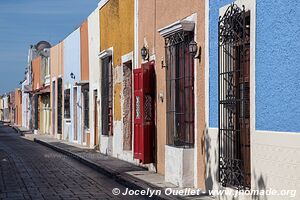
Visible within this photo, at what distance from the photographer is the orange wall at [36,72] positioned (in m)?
49.2

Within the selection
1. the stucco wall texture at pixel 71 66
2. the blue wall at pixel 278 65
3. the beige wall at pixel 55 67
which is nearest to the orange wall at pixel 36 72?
the beige wall at pixel 55 67

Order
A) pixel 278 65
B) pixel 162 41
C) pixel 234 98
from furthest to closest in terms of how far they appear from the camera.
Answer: pixel 162 41, pixel 234 98, pixel 278 65

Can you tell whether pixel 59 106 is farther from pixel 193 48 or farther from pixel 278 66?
pixel 278 66

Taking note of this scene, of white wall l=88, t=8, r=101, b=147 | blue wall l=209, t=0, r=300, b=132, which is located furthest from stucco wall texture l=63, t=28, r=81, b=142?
blue wall l=209, t=0, r=300, b=132

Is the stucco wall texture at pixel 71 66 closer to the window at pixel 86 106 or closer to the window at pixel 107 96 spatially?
the window at pixel 86 106

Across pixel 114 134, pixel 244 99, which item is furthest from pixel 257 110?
pixel 114 134

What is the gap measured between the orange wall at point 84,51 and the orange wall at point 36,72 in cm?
1885

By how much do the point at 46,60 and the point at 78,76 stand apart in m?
15.7

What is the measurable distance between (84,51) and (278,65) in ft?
70.3

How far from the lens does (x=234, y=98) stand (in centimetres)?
1017

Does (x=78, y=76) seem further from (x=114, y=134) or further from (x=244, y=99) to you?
(x=244, y=99)

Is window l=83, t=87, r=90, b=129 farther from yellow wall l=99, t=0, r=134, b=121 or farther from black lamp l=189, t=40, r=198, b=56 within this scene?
black lamp l=189, t=40, r=198, b=56

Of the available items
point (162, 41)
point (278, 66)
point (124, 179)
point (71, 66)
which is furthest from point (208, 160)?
point (71, 66)

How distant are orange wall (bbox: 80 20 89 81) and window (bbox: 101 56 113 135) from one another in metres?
5.00
